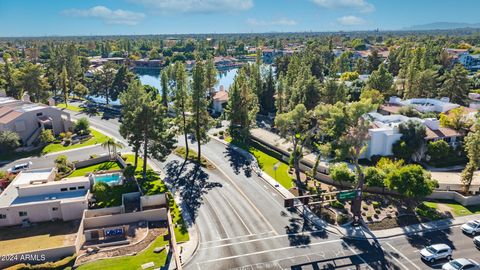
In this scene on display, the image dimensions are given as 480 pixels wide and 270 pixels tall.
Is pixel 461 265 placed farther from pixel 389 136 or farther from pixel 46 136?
pixel 46 136

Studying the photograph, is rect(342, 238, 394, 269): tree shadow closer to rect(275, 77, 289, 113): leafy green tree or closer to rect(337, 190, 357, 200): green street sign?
rect(337, 190, 357, 200): green street sign

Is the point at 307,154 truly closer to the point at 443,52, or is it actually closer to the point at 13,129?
the point at 13,129

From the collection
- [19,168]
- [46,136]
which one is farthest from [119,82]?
[19,168]

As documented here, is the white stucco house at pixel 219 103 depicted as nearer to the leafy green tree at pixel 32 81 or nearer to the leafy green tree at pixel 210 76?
the leafy green tree at pixel 210 76

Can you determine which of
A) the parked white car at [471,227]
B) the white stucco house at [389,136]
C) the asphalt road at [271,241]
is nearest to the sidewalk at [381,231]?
the asphalt road at [271,241]

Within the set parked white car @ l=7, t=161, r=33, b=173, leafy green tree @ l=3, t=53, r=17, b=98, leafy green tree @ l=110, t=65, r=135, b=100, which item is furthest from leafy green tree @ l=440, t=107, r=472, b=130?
leafy green tree @ l=3, t=53, r=17, b=98

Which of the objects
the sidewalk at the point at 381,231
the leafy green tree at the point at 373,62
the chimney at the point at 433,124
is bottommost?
the sidewalk at the point at 381,231

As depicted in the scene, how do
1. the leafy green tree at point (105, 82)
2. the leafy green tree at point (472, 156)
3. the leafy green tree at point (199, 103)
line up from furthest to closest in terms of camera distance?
the leafy green tree at point (105, 82)
the leafy green tree at point (199, 103)
the leafy green tree at point (472, 156)
